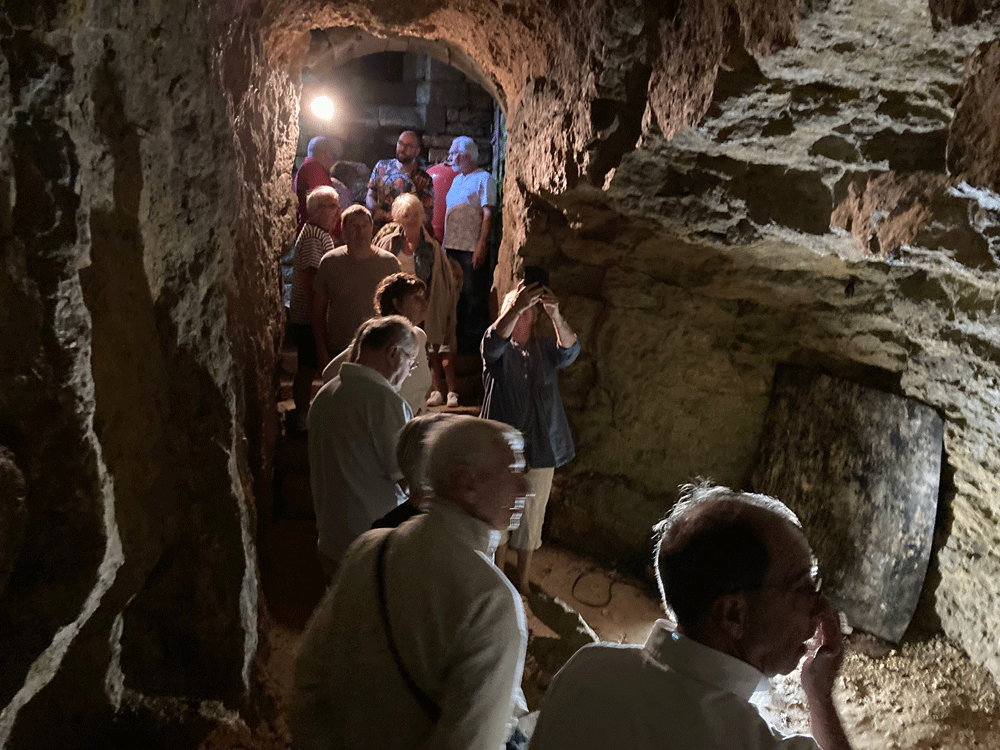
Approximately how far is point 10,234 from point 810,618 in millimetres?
1787

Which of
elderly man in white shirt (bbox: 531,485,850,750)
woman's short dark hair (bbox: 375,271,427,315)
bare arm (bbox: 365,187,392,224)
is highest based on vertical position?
bare arm (bbox: 365,187,392,224)

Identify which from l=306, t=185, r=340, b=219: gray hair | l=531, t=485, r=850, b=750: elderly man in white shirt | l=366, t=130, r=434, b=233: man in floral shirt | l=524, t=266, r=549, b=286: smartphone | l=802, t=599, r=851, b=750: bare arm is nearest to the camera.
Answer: l=531, t=485, r=850, b=750: elderly man in white shirt

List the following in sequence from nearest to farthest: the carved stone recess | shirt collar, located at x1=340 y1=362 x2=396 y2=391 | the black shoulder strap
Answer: the black shoulder strap
shirt collar, located at x1=340 y1=362 x2=396 y2=391
the carved stone recess

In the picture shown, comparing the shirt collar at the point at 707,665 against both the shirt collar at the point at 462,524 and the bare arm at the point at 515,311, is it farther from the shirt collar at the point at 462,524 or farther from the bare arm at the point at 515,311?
the bare arm at the point at 515,311

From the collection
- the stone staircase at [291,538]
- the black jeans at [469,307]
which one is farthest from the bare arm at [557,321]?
the black jeans at [469,307]

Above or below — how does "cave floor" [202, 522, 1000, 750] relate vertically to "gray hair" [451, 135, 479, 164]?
below

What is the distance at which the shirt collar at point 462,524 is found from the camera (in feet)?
4.25

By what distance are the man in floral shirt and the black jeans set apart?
701 millimetres

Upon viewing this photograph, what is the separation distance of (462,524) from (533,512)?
2.28m

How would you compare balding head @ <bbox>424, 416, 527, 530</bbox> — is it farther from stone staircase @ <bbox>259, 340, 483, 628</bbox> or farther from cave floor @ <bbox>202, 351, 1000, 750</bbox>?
stone staircase @ <bbox>259, 340, 483, 628</bbox>

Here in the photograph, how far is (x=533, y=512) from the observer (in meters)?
3.53

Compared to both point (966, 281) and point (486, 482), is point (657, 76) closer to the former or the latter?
point (966, 281)

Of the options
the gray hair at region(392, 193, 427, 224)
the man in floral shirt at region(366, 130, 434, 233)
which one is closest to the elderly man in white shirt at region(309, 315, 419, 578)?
the gray hair at region(392, 193, 427, 224)

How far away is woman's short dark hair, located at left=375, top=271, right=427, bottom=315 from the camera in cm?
289
